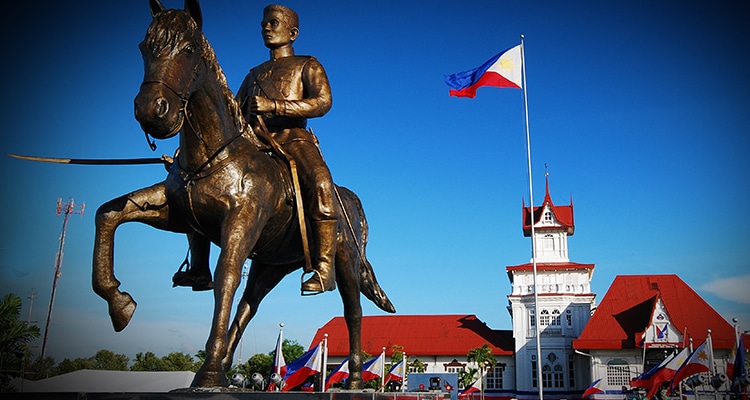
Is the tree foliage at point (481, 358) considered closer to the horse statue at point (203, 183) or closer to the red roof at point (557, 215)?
the red roof at point (557, 215)

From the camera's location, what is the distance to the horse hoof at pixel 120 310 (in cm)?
434

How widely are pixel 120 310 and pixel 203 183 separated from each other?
110cm

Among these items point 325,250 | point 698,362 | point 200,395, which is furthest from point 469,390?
point 200,395

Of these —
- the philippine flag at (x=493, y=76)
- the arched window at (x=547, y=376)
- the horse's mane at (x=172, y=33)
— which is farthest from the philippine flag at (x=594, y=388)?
the horse's mane at (x=172, y=33)

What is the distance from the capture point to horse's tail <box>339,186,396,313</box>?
6789 mm

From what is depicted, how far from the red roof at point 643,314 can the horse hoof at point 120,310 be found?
49.0 metres

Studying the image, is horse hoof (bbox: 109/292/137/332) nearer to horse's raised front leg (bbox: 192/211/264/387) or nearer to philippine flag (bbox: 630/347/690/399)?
horse's raised front leg (bbox: 192/211/264/387)

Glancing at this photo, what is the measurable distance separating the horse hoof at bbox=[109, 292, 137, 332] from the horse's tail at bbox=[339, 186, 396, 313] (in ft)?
9.07

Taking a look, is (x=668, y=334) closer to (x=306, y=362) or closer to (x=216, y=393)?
(x=306, y=362)

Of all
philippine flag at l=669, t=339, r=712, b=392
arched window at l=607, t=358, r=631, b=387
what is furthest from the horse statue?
arched window at l=607, t=358, r=631, b=387

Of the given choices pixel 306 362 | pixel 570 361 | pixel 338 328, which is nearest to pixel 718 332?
pixel 570 361

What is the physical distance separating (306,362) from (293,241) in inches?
554

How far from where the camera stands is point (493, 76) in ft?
66.7

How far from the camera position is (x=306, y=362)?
1884cm
